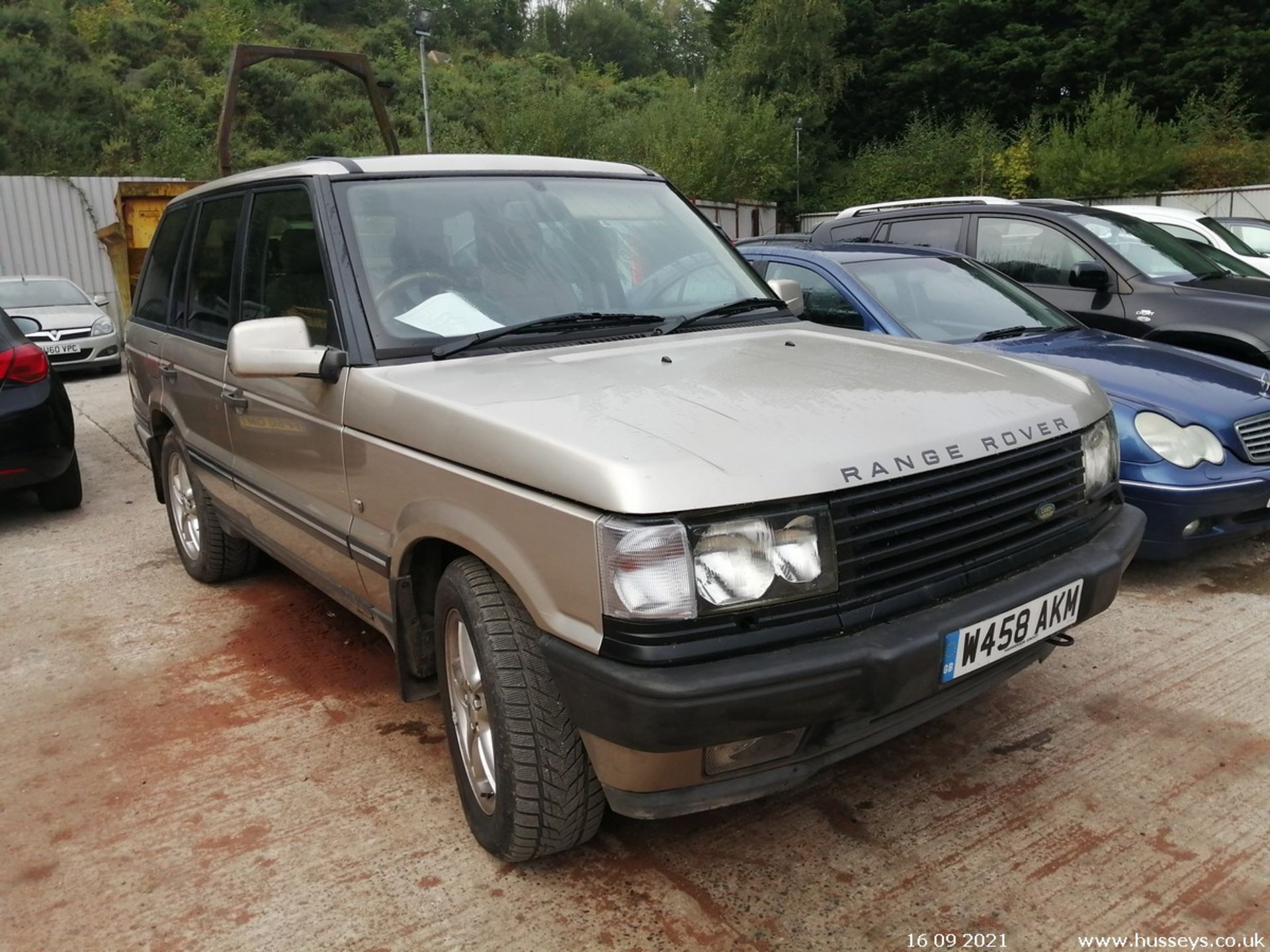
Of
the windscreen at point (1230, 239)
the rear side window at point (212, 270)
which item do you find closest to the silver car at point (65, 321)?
the rear side window at point (212, 270)

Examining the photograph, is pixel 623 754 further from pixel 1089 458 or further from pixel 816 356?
pixel 1089 458

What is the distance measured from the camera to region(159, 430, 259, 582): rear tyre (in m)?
4.75

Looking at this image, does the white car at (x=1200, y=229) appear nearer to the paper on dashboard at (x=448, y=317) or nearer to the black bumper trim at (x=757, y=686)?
the paper on dashboard at (x=448, y=317)

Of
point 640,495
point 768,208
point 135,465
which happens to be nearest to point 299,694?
point 640,495

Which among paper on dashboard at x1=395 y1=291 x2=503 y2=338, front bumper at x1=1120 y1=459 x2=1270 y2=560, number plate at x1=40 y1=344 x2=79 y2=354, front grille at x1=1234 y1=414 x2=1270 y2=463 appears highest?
paper on dashboard at x1=395 y1=291 x2=503 y2=338

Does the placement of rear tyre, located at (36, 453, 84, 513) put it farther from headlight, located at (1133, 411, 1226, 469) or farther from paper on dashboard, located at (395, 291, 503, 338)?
headlight, located at (1133, 411, 1226, 469)

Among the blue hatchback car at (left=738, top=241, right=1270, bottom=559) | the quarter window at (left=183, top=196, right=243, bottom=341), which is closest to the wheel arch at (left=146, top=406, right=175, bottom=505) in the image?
the quarter window at (left=183, top=196, right=243, bottom=341)

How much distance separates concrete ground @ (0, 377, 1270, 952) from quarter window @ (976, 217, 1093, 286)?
318cm

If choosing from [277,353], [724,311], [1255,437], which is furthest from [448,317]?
[1255,437]

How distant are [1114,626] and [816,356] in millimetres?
2039

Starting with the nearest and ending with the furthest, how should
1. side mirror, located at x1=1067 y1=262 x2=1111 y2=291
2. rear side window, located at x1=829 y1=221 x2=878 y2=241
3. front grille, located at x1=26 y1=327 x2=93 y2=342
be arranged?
side mirror, located at x1=1067 y1=262 x2=1111 y2=291, rear side window, located at x1=829 y1=221 x2=878 y2=241, front grille, located at x1=26 y1=327 x2=93 y2=342

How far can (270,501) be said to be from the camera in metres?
3.73

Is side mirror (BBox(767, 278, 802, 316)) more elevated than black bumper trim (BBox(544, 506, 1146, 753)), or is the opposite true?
side mirror (BBox(767, 278, 802, 316))

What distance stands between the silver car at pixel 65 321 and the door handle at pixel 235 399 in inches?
404
